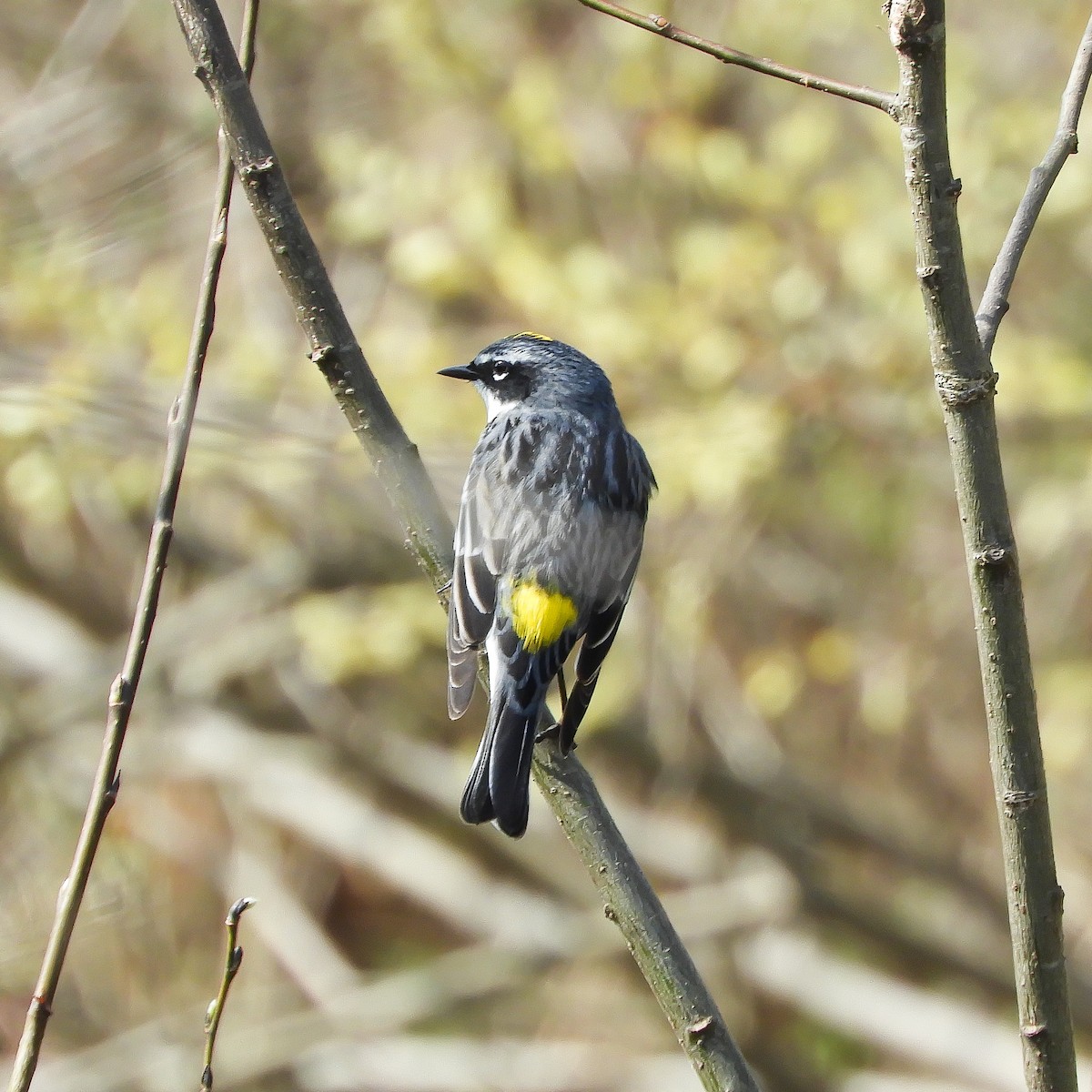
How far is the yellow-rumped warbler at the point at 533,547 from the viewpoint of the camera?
292 cm

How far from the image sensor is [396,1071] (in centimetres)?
820

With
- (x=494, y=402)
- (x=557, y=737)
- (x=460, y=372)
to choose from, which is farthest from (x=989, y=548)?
(x=494, y=402)

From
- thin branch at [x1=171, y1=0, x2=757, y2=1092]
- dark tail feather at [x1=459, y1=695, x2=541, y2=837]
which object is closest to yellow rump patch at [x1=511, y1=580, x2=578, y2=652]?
dark tail feather at [x1=459, y1=695, x2=541, y2=837]

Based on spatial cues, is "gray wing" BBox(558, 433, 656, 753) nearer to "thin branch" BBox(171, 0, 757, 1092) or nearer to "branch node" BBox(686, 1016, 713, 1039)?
"thin branch" BBox(171, 0, 757, 1092)

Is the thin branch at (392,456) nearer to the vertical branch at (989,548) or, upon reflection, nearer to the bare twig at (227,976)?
the vertical branch at (989,548)

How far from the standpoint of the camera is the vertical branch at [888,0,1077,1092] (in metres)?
1.73

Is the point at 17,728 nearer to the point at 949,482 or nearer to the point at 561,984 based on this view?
the point at 561,984

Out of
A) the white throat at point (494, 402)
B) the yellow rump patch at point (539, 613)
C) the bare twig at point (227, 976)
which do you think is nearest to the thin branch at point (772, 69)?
the bare twig at point (227, 976)

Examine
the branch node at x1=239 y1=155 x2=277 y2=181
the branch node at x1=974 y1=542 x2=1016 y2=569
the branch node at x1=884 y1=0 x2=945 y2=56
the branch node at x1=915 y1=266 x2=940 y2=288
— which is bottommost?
the branch node at x1=974 y1=542 x2=1016 y2=569

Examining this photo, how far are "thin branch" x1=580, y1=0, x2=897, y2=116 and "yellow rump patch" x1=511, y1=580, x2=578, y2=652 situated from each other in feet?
5.36

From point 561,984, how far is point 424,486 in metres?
7.06

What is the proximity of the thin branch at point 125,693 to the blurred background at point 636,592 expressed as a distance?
3864mm

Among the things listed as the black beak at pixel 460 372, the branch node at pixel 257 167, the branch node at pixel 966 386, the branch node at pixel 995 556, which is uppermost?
the black beak at pixel 460 372

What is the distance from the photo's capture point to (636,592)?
7207mm
